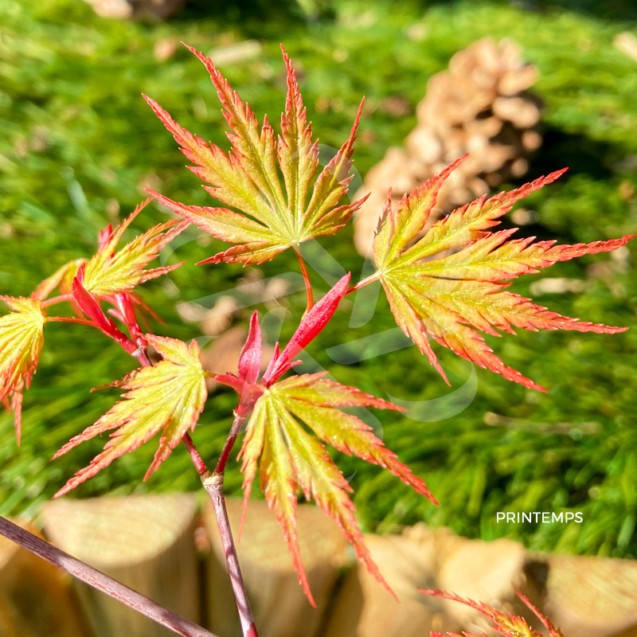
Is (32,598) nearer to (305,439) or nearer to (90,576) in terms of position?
(90,576)

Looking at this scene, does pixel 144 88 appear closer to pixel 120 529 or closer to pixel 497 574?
pixel 120 529

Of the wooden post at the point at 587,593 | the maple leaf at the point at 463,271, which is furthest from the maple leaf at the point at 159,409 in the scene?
the wooden post at the point at 587,593

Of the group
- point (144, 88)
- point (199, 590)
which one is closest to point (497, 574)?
point (199, 590)

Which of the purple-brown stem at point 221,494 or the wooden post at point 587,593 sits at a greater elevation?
the purple-brown stem at point 221,494

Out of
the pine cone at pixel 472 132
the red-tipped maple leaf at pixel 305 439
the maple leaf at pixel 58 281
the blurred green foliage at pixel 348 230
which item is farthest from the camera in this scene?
the pine cone at pixel 472 132

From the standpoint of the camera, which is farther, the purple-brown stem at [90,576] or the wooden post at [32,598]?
the wooden post at [32,598]

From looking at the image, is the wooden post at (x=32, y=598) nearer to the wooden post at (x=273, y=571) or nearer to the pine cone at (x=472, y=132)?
the wooden post at (x=273, y=571)
